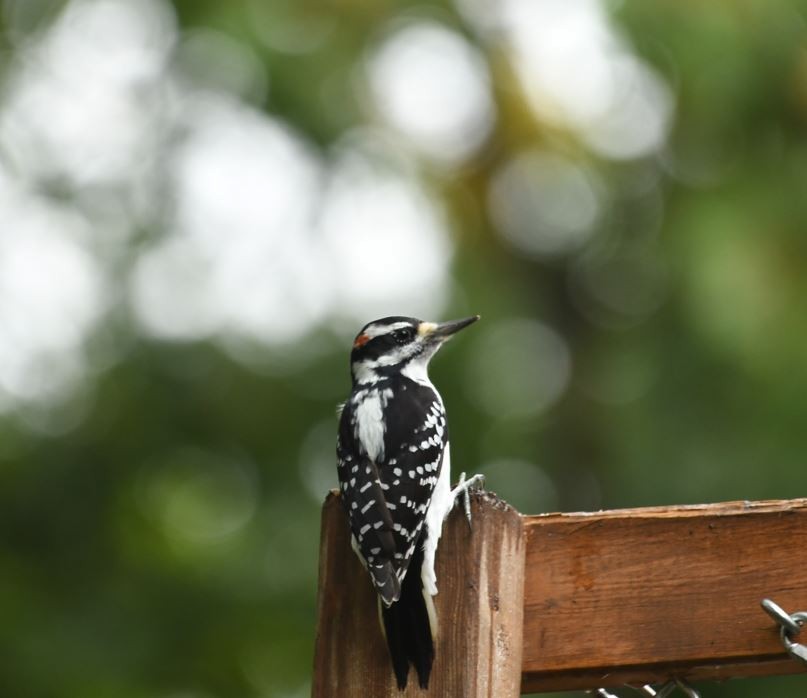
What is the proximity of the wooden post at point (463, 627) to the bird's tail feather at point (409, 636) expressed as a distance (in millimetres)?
14

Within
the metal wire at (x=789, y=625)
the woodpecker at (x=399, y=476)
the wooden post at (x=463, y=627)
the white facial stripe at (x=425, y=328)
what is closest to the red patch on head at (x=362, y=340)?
the woodpecker at (x=399, y=476)

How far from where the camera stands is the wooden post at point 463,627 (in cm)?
243

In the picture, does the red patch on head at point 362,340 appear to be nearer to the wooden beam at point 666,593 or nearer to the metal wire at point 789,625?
the wooden beam at point 666,593

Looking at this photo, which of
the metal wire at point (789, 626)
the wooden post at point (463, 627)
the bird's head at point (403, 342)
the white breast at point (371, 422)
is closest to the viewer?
the metal wire at point (789, 626)

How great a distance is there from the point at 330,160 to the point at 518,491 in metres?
2.34

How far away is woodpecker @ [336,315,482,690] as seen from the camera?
2.53m

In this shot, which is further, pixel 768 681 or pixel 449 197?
pixel 449 197

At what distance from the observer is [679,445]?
7.62 m

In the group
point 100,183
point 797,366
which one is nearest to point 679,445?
point 797,366

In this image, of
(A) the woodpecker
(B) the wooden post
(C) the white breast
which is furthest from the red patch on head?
(B) the wooden post

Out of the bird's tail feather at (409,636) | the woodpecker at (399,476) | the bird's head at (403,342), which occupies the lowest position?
the bird's tail feather at (409,636)

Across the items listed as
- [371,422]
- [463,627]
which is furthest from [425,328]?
[463,627]

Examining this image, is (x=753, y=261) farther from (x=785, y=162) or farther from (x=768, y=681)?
(x=768, y=681)

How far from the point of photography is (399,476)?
3562 mm
